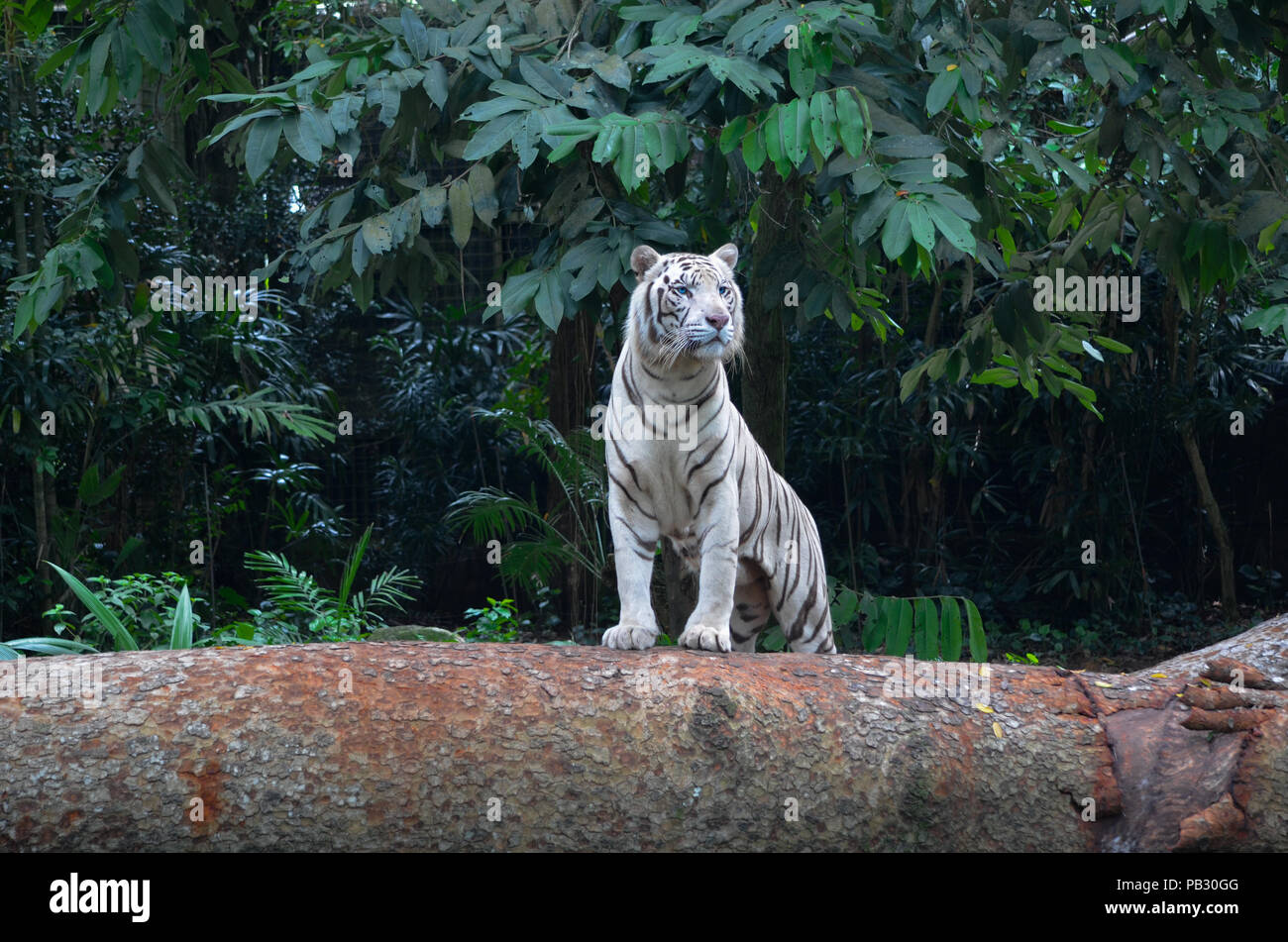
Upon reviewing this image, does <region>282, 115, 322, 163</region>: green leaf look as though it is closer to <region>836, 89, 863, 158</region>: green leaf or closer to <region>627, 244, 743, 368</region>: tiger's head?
<region>627, 244, 743, 368</region>: tiger's head

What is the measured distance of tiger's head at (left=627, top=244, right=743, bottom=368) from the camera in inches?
129

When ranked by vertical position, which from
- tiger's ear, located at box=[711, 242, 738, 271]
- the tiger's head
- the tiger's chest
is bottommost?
the tiger's chest

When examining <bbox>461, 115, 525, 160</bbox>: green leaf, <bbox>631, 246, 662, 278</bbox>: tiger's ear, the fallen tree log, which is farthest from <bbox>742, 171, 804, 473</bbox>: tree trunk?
the fallen tree log

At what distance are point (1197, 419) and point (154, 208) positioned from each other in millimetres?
7227

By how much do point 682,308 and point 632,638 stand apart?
3.19ft

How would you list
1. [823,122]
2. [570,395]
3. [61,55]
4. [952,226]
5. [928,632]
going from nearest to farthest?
[952,226]
[823,122]
[61,55]
[928,632]
[570,395]

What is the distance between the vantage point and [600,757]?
2.63 metres

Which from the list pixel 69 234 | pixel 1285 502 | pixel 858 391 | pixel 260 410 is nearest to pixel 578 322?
pixel 260 410

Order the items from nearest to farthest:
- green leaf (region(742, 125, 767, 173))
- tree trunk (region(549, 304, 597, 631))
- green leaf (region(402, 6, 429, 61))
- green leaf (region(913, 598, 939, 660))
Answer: green leaf (region(742, 125, 767, 173)), green leaf (region(402, 6, 429, 61)), green leaf (region(913, 598, 939, 660)), tree trunk (region(549, 304, 597, 631))

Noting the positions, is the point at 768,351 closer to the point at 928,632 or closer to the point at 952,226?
the point at 928,632

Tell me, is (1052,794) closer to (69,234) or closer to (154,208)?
(69,234)

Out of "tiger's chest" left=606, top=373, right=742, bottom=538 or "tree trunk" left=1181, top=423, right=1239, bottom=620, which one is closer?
"tiger's chest" left=606, top=373, right=742, bottom=538

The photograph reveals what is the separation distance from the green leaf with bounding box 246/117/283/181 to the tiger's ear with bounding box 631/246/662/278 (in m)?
1.12

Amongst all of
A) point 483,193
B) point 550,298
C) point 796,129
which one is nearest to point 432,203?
point 483,193
